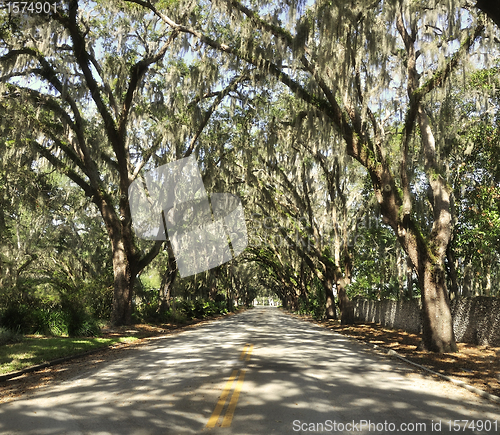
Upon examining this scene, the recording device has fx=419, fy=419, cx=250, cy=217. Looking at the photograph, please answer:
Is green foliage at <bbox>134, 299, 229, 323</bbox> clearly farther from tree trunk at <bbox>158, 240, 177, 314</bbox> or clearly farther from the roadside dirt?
the roadside dirt

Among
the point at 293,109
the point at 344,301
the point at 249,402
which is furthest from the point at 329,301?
the point at 249,402

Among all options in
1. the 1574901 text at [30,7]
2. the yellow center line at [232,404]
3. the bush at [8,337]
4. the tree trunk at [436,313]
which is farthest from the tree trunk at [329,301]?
the 1574901 text at [30,7]

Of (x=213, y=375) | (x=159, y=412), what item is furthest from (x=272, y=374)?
(x=159, y=412)

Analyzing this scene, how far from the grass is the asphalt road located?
1.51 m

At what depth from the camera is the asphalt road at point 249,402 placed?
14.8 ft

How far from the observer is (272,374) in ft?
24.1

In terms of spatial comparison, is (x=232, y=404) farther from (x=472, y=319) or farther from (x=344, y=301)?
(x=344, y=301)

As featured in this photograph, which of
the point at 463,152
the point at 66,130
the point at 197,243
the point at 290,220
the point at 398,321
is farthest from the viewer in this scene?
the point at 197,243

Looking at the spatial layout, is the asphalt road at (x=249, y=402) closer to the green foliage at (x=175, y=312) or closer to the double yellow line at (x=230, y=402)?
the double yellow line at (x=230, y=402)

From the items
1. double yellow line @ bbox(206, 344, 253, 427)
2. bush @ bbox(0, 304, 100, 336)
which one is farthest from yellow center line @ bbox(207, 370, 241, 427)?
bush @ bbox(0, 304, 100, 336)

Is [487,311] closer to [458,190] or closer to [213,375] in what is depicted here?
[458,190]

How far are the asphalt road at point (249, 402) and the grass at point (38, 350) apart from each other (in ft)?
4.96

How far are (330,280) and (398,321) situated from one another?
7.09 metres

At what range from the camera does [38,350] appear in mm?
9875
